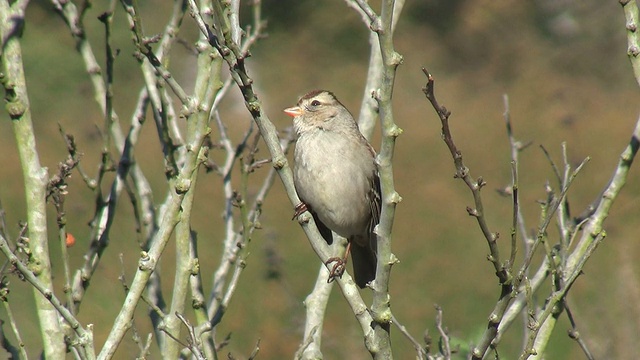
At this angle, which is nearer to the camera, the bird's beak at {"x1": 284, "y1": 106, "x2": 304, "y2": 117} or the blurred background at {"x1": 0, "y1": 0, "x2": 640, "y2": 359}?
the bird's beak at {"x1": 284, "y1": 106, "x2": 304, "y2": 117}

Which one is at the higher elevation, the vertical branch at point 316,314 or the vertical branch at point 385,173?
the vertical branch at point 316,314

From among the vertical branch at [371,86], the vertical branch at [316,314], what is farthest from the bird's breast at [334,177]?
the vertical branch at [316,314]

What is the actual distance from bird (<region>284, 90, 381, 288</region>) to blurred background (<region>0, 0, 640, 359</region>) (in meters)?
3.64

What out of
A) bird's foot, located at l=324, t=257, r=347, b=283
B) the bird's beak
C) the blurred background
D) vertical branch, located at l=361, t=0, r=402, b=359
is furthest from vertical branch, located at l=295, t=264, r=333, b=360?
the blurred background

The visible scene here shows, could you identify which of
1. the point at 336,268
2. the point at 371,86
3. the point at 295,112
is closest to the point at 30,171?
the point at 336,268

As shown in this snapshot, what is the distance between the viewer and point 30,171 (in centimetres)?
319

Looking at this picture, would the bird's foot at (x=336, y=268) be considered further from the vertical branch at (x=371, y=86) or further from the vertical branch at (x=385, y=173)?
the vertical branch at (x=371, y=86)

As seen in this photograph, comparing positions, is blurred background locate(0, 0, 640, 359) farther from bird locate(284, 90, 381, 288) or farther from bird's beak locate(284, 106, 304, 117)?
bird's beak locate(284, 106, 304, 117)

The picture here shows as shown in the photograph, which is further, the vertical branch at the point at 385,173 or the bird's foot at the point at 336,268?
the bird's foot at the point at 336,268

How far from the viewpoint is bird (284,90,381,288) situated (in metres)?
4.42

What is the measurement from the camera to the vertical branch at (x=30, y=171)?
10.4 feet

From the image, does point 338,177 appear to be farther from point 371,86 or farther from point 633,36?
point 633,36

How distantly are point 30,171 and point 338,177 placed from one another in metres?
1.64

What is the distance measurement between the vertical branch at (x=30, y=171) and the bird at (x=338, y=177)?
1.44 metres
